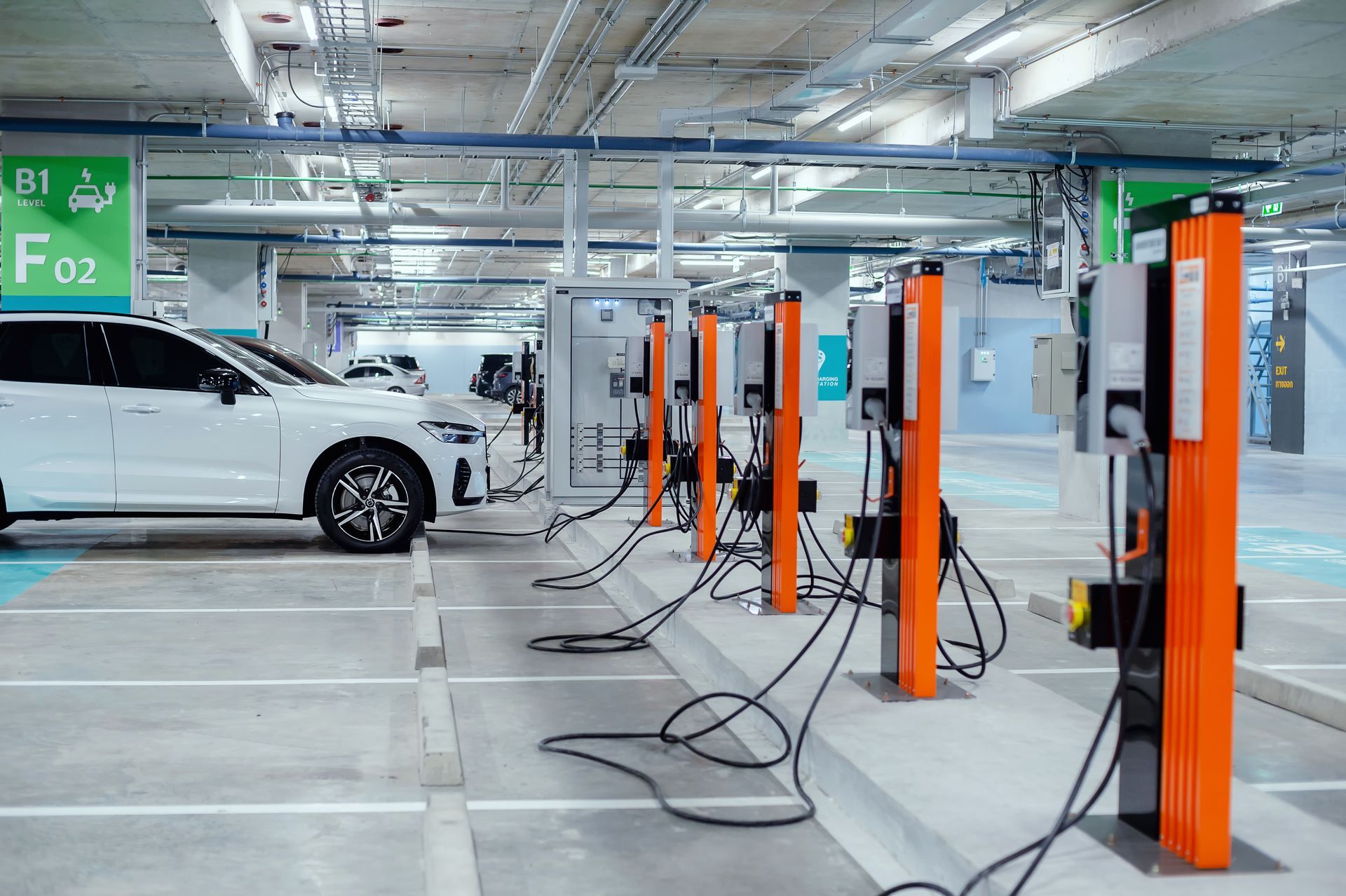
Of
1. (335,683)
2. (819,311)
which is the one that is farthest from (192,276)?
(335,683)

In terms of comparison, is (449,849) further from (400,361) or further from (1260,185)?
(400,361)

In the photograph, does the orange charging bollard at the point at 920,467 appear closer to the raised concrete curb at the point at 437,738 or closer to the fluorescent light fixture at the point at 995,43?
the raised concrete curb at the point at 437,738

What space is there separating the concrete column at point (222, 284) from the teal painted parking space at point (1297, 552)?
17.0 m

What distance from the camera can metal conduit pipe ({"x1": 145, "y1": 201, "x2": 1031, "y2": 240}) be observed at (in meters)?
16.6

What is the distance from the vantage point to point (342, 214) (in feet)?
54.8

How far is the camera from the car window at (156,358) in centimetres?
Answer: 880

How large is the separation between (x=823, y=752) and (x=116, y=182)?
9.97 m

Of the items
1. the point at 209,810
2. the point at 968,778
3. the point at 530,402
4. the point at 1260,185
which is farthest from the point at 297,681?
the point at 530,402

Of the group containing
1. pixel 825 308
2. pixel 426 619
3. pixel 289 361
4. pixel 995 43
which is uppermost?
pixel 995 43

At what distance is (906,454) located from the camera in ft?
15.3

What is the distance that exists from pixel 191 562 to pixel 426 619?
3.52 meters

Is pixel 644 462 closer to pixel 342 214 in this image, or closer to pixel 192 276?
pixel 342 214

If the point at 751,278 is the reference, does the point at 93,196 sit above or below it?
below

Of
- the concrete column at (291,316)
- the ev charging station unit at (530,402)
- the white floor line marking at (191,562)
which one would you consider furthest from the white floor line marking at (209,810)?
the concrete column at (291,316)
